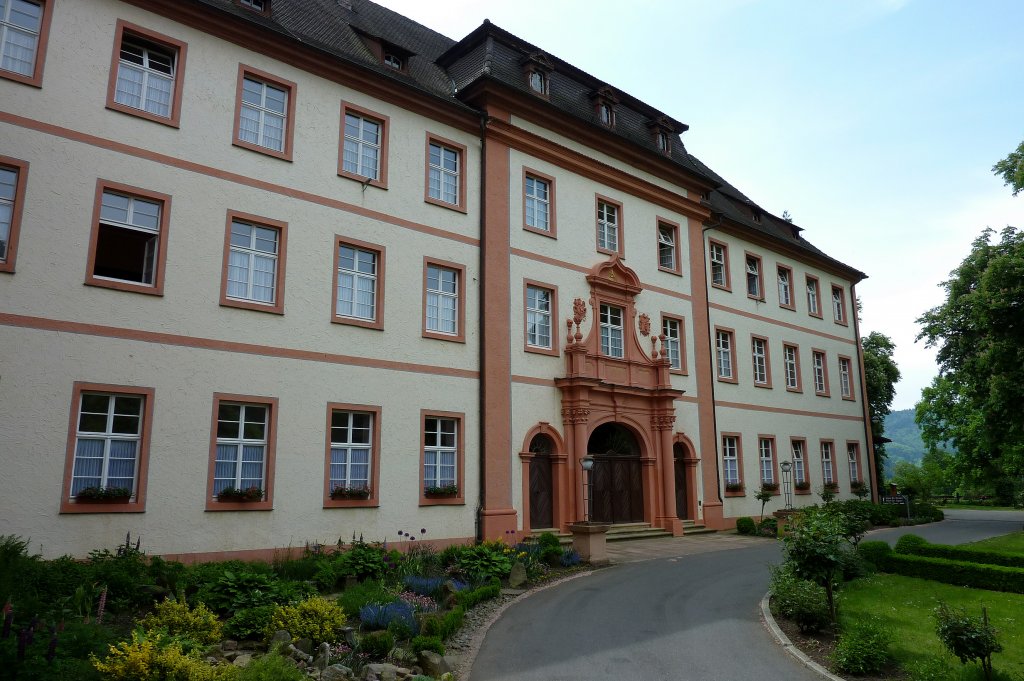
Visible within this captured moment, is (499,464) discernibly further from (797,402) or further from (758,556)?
(797,402)

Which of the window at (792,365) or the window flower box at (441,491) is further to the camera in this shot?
the window at (792,365)

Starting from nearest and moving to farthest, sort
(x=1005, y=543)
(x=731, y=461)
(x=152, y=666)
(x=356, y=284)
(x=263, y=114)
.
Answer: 1. (x=152, y=666)
2. (x=263, y=114)
3. (x=356, y=284)
4. (x=1005, y=543)
5. (x=731, y=461)

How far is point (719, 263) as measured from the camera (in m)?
27.4

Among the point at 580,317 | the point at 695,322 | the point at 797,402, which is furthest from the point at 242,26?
the point at 797,402

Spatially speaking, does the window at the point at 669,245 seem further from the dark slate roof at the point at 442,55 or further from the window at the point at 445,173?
the window at the point at 445,173

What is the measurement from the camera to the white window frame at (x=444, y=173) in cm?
1852

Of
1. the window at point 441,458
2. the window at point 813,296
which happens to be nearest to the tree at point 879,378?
the window at point 813,296

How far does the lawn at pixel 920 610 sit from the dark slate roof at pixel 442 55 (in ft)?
47.0

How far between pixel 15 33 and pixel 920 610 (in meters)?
18.2

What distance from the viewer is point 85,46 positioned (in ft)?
43.7

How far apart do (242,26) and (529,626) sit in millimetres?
13133

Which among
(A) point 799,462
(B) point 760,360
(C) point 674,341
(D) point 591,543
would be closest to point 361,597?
(D) point 591,543

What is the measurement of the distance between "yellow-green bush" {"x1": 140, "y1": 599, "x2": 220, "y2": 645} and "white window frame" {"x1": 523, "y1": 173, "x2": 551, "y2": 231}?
13.9 m

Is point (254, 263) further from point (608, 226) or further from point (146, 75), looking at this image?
point (608, 226)
